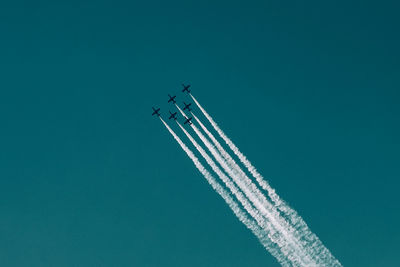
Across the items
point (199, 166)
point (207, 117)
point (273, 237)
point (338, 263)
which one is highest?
point (207, 117)

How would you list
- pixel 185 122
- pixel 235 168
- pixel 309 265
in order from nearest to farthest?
pixel 309 265 → pixel 235 168 → pixel 185 122

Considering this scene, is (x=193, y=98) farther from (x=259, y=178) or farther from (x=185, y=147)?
(x=259, y=178)

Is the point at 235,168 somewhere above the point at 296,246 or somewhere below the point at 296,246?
above

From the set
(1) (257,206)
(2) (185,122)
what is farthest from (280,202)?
(2) (185,122)

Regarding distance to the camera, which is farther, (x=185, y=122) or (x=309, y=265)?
(x=185, y=122)

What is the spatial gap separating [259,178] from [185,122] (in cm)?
2022

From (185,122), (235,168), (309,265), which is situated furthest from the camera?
(185,122)

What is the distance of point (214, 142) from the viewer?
3996 inches

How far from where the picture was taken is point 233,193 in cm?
9606

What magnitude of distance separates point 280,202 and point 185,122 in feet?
84.4

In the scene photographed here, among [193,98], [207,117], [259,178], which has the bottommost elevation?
[259,178]

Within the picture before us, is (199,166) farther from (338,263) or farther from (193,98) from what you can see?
(338,263)

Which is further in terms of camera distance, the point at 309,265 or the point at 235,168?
the point at 235,168

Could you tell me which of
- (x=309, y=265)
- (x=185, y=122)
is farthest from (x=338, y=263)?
→ (x=185, y=122)
